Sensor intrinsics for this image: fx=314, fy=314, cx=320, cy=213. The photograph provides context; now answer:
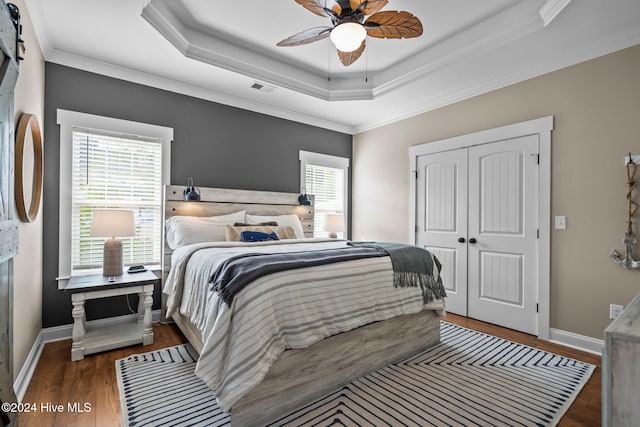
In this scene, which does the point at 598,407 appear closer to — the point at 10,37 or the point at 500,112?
the point at 500,112

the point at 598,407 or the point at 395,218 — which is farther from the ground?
the point at 395,218

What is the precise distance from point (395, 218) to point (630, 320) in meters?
3.48

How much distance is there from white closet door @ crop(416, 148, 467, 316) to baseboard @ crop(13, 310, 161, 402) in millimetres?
3319

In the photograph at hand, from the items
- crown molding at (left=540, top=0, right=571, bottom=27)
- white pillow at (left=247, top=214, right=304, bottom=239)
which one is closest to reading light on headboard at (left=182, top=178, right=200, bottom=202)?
white pillow at (left=247, top=214, right=304, bottom=239)

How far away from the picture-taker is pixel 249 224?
3.61m

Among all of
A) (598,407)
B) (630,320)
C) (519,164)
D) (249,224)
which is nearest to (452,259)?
(519,164)

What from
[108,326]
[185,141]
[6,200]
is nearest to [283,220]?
[185,141]

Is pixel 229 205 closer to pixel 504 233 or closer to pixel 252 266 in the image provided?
pixel 252 266

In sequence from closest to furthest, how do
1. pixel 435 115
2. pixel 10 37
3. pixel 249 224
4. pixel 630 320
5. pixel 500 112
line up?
pixel 630 320
pixel 10 37
pixel 500 112
pixel 249 224
pixel 435 115

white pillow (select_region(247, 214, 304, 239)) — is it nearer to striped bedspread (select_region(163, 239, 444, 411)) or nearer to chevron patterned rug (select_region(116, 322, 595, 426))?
striped bedspread (select_region(163, 239, 444, 411))

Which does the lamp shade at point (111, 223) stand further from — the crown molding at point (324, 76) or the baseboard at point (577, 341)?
the baseboard at point (577, 341)

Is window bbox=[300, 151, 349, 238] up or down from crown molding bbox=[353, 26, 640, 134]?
down

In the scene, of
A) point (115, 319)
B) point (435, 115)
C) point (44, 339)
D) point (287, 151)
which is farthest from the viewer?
point (287, 151)

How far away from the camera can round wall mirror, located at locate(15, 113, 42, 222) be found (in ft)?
6.37
